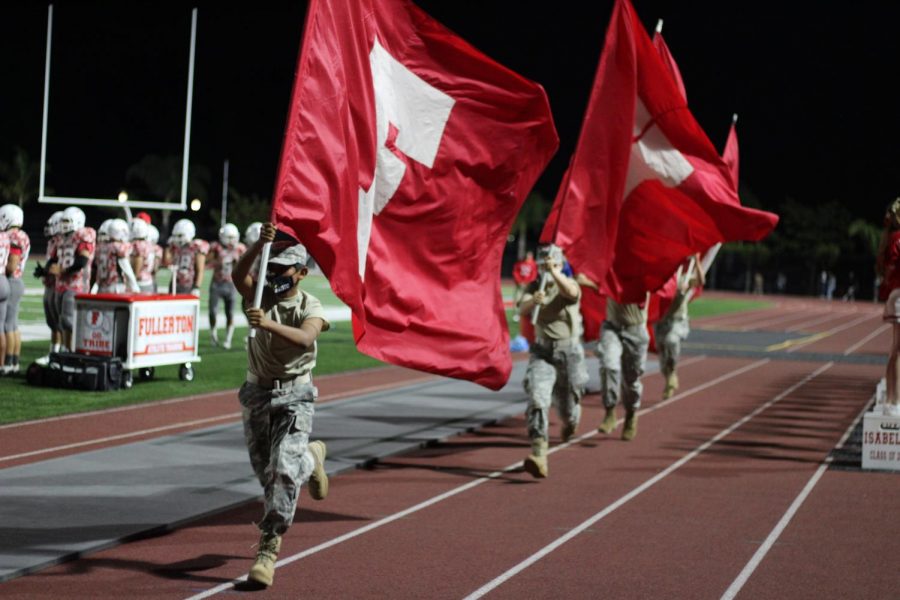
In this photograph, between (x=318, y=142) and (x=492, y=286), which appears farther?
(x=492, y=286)

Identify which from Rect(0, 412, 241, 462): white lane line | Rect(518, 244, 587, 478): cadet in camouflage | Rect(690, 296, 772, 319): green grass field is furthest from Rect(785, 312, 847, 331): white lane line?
Rect(518, 244, 587, 478): cadet in camouflage

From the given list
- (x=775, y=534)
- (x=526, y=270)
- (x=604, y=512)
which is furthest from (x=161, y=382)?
(x=775, y=534)

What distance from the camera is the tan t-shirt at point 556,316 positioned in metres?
11.9

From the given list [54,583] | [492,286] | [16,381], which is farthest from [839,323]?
[54,583]

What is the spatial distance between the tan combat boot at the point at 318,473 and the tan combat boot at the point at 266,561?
44.8 inches

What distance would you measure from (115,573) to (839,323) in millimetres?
41429

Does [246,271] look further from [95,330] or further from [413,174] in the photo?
[95,330]

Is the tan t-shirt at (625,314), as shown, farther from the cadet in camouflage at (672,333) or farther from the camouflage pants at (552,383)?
the cadet in camouflage at (672,333)

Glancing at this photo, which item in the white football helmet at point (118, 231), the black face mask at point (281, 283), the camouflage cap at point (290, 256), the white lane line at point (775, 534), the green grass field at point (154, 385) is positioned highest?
the white football helmet at point (118, 231)

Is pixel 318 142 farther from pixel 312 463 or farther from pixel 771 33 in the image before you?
pixel 771 33

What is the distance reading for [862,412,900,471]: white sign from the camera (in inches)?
472

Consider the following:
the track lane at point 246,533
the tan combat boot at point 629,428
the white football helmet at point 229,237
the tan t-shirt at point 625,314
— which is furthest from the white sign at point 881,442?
the white football helmet at point 229,237

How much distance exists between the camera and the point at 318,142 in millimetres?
7398

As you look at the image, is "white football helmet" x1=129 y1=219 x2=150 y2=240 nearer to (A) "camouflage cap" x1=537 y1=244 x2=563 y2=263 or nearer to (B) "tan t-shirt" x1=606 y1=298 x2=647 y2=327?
(B) "tan t-shirt" x1=606 y1=298 x2=647 y2=327
